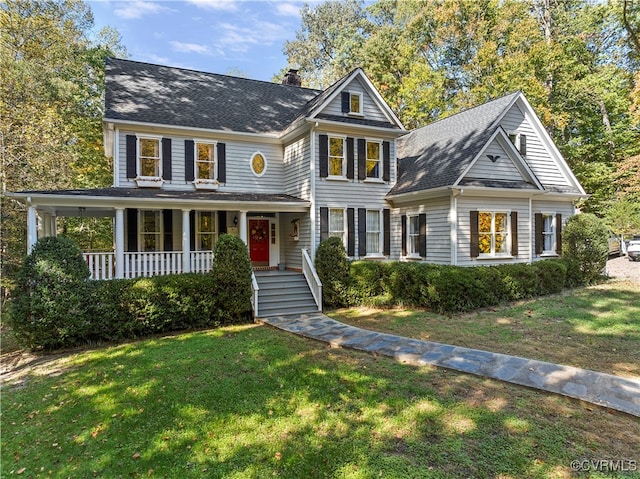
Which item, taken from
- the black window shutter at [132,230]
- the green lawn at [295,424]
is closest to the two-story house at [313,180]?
the black window shutter at [132,230]

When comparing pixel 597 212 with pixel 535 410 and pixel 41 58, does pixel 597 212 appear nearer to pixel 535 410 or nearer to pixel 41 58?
pixel 535 410

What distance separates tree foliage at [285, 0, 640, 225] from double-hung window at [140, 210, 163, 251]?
64.4 feet

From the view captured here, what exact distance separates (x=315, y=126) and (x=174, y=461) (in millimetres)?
11012

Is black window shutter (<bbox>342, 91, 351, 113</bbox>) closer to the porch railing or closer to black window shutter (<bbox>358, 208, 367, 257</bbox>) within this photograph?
black window shutter (<bbox>358, 208, 367, 257</bbox>)

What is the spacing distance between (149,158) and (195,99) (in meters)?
3.66

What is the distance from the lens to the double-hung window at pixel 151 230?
503 inches

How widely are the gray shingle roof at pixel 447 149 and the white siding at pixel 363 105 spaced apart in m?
2.54

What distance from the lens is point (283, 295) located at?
11383 mm

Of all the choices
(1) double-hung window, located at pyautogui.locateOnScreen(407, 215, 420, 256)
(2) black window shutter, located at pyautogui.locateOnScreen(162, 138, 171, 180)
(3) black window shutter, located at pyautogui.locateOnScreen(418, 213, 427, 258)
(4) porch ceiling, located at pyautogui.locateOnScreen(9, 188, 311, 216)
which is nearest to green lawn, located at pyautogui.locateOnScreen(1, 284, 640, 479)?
(4) porch ceiling, located at pyautogui.locateOnScreen(9, 188, 311, 216)

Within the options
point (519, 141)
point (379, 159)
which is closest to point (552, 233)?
point (519, 141)

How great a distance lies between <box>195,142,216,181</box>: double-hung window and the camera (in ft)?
43.5

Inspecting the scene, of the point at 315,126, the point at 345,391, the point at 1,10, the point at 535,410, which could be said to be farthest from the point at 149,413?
the point at 1,10

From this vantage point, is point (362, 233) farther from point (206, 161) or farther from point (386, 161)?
point (206, 161)

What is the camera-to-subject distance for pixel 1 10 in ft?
54.4
